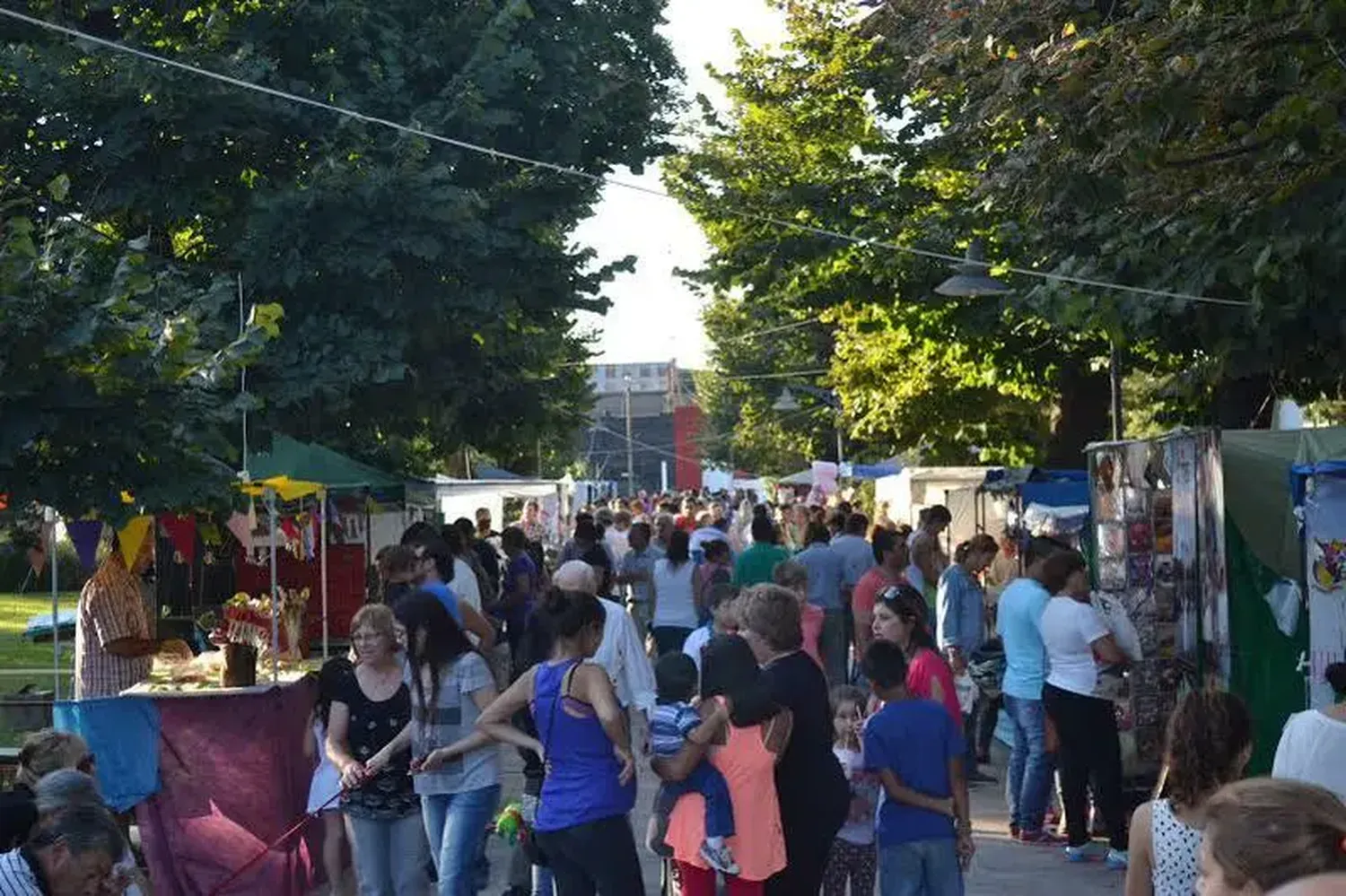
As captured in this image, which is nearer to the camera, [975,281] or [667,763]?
[667,763]

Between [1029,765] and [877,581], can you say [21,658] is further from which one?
[1029,765]

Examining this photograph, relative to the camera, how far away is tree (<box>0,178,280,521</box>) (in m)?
10.1

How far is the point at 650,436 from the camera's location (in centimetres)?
16075

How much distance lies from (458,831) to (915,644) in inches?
85.6

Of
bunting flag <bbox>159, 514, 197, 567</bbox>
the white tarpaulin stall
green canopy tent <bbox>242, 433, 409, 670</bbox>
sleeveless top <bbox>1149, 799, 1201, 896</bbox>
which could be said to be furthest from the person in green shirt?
the white tarpaulin stall

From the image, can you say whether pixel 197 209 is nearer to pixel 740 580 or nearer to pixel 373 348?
pixel 373 348

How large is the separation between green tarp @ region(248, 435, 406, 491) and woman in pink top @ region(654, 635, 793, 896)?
420 inches

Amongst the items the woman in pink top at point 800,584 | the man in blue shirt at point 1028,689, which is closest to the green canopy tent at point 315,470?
the woman in pink top at point 800,584

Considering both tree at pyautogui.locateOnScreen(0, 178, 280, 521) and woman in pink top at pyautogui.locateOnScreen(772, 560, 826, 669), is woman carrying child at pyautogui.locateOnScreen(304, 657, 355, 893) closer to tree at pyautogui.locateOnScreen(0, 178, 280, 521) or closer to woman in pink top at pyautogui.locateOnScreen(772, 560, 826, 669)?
tree at pyautogui.locateOnScreen(0, 178, 280, 521)

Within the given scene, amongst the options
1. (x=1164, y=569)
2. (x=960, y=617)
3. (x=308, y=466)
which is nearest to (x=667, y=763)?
(x=1164, y=569)

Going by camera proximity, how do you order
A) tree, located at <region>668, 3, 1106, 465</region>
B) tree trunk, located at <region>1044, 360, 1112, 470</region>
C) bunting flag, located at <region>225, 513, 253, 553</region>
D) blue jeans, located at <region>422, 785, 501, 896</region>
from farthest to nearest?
tree trunk, located at <region>1044, 360, 1112, 470</region>, tree, located at <region>668, 3, 1106, 465</region>, bunting flag, located at <region>225, 513, 253, 553</region>, blue jeans, located at <region>422, 785, 501, 896</region>

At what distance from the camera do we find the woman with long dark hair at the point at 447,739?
8711mm

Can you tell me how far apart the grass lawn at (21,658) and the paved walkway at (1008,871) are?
282 centimetres

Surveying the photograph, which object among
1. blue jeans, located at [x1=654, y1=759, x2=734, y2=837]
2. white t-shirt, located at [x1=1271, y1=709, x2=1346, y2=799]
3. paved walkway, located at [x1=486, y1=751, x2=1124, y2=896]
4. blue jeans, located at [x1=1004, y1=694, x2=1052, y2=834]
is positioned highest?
white t-shirt, located at [x1=1271, y1=709, x2=1346, y2=799]
